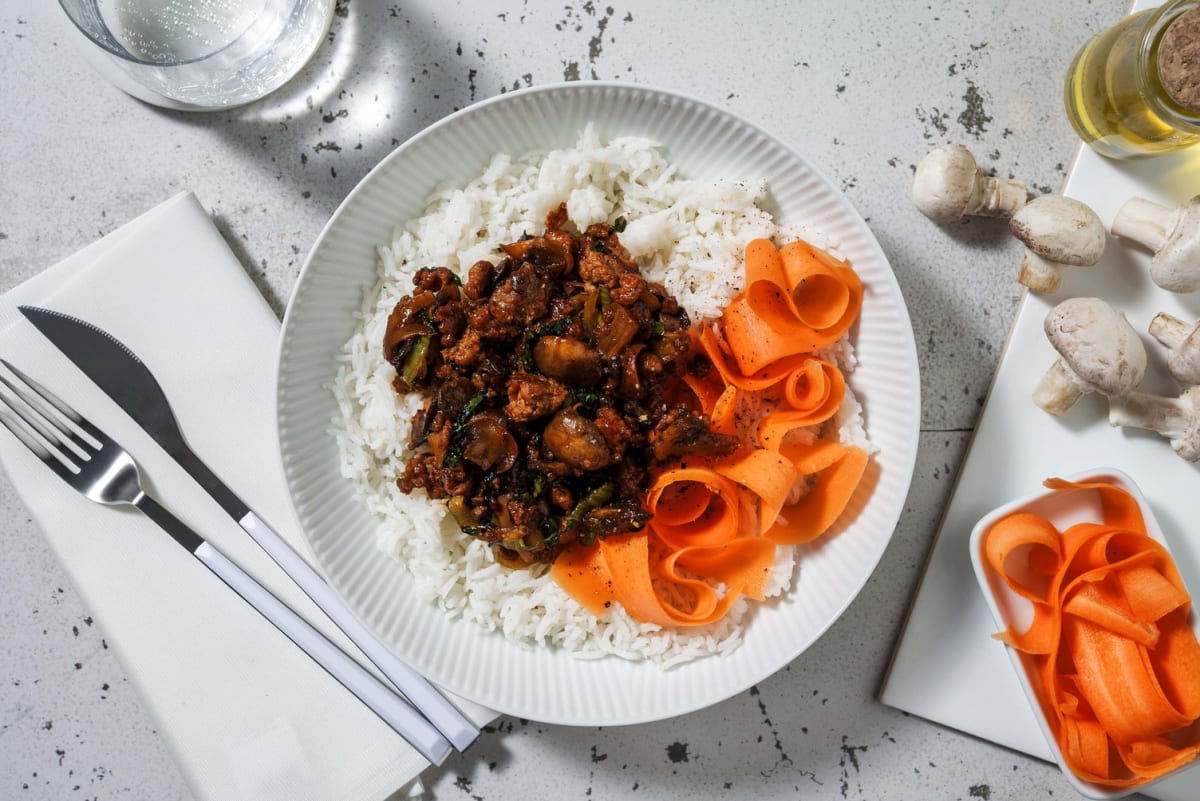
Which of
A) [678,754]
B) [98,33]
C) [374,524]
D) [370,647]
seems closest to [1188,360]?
[678,754]

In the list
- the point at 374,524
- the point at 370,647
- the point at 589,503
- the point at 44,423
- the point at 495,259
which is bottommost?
the point at 370,647

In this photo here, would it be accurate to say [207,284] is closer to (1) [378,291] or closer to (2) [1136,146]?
(1) [378,291]

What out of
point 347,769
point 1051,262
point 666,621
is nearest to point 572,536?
point 666,621

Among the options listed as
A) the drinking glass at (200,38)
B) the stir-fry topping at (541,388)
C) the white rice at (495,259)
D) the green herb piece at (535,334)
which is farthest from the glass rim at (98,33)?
the green herb piece at (535,334)

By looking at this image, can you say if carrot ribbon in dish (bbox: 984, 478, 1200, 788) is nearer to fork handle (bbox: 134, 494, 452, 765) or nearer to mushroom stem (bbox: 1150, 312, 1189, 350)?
mushroom stem (bbox: 1150, 312, 1189, 350)

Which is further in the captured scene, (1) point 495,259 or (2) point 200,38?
(2) point 200,38

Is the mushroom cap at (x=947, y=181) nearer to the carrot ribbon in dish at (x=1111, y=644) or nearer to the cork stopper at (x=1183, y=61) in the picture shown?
the cork stopper at (x=1183, y=61)

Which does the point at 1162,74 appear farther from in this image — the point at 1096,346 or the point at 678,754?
the point at 678,754

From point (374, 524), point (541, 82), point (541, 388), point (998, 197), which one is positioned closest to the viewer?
point (541, 388)
